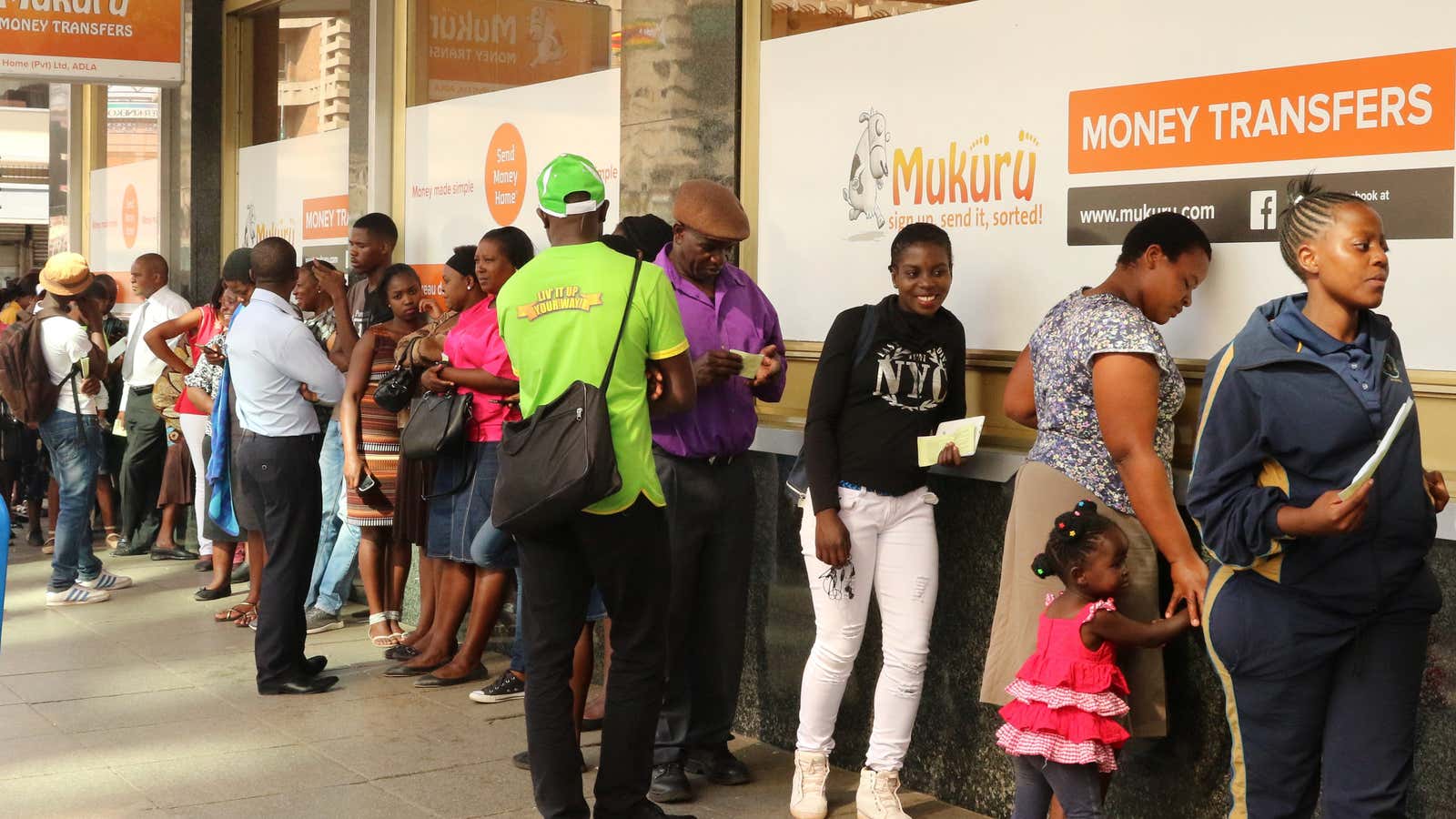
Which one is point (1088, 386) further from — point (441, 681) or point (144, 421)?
point (144, 421)

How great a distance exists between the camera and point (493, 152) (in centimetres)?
855

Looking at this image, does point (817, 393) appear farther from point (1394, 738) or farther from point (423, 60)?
point (423, 60)

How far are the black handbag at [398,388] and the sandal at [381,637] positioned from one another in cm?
139

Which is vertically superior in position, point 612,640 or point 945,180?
point 945,180

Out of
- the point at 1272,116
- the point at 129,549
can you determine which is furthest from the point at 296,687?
the point at 129,549

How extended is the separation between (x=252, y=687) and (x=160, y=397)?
3625 millimetres

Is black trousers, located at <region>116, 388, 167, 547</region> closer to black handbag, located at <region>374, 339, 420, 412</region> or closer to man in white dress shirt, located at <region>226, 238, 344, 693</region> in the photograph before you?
man in white dress shirt, located at <region>226, 238, 344, 693</region>

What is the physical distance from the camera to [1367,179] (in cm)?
445

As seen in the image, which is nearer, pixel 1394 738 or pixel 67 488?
pixel 1394 738

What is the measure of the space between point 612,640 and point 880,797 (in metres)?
1.03

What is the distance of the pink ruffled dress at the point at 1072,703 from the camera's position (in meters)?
4.23

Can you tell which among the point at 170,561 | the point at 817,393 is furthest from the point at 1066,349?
the point at 170,561

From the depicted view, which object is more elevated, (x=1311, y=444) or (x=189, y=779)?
(x=1311, y=444)

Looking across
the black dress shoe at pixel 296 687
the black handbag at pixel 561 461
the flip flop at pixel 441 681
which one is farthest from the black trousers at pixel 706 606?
the black dress shoe at pixel 296 687
